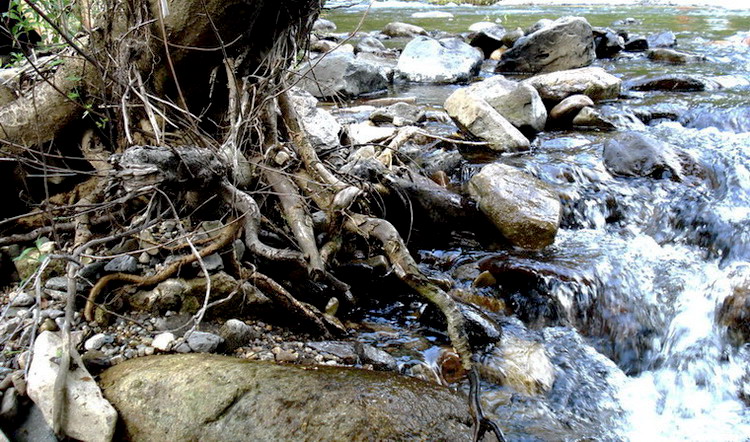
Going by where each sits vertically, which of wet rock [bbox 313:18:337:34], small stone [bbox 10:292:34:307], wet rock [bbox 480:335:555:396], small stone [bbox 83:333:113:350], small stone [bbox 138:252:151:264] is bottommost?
wet rock [bbox 480:335:555:396]

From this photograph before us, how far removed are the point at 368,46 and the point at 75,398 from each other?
436 inches

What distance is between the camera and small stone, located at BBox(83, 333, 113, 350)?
2467mm

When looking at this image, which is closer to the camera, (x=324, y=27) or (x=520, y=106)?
(x=520, y=106)

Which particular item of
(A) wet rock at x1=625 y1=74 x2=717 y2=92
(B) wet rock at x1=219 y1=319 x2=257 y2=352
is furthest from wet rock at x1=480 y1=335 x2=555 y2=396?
(A) wet rock at x1=625 y1=74 x2=717 y2=92

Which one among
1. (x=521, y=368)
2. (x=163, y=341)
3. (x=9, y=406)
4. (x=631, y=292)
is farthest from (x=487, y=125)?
(x=9, y=406)

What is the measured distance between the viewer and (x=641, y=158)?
5359 millimetres

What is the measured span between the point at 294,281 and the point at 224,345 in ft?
1.96

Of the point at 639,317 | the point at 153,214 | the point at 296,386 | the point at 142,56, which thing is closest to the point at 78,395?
the point at 296,386

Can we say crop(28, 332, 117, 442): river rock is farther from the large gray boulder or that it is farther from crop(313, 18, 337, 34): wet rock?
crop(313, 18, 337, 34): wet rock

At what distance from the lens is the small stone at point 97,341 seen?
247cm

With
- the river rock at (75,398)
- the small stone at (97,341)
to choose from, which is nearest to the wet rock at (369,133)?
the small stone at (97,341)

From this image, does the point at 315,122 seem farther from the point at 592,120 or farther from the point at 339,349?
the point at 592,120

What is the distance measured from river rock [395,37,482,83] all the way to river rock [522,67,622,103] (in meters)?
2.06

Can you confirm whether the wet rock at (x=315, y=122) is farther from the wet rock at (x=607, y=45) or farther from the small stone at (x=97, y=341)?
the wet rock at (x=607, y=45)
